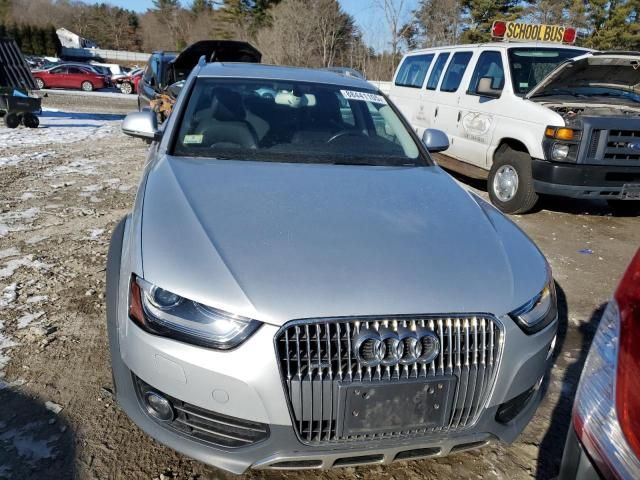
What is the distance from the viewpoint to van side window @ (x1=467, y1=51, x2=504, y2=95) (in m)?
6.50

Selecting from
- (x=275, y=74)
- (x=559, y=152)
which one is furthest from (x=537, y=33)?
(x=275, y=74)

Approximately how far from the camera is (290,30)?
95.0 feet

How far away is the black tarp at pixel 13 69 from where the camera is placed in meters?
12.0

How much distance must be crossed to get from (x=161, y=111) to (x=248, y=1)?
5110cm

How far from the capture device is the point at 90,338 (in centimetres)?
301

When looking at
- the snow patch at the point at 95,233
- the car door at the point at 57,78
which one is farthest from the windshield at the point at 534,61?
the car door at the point at 57,78

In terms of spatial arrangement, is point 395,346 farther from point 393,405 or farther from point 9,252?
point 9,252

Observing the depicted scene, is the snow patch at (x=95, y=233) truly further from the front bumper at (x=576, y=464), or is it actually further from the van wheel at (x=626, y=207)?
the van wheel at (x=626, y=207)

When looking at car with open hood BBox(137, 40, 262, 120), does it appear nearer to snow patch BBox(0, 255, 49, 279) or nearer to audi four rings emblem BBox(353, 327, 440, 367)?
→ snow patch BBox(0, 255, 49, 279)

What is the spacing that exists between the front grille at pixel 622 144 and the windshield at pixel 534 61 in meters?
1.35

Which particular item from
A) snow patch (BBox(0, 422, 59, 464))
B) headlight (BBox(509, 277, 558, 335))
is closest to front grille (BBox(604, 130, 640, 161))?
headlight (BBox(509, 277, 558, 335))

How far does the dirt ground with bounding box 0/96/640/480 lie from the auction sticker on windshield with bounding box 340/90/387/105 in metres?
2.09

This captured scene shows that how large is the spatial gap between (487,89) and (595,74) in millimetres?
1277

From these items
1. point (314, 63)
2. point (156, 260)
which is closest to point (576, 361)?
point (156, 260)
